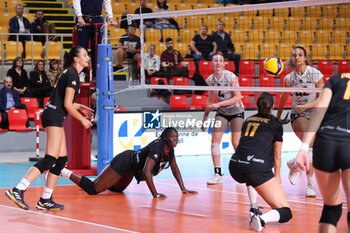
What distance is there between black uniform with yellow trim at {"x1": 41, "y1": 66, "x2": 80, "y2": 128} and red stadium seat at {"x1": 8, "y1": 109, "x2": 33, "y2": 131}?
6.93 meters

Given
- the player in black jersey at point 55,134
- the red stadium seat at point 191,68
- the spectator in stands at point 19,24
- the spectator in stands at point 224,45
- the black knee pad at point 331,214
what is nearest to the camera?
the black knee pad at point 331,214

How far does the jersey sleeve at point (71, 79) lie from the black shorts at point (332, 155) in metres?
3.39

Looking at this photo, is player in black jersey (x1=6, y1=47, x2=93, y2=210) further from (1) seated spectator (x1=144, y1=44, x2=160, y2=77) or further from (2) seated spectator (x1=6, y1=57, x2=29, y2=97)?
(1) seated spectator (x1=144, y1=44, x2=160, y2=77)

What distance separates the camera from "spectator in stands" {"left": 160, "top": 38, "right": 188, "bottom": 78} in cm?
1470

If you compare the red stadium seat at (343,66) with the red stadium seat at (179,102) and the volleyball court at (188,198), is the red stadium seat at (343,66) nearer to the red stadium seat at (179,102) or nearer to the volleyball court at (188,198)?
the volleyball court at (188,198)

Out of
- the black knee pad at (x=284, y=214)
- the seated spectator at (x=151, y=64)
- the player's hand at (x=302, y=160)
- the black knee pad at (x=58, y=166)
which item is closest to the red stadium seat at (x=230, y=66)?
the seated spectator at (x=151, y=64)

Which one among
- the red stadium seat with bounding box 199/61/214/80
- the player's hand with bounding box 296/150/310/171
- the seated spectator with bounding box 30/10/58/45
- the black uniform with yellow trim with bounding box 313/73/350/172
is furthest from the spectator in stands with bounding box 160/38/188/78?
the player's hand with bounding box 296/150/310/171

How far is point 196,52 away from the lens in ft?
51.3

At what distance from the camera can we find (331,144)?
437 cm

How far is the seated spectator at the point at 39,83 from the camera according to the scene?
14320 millimetres

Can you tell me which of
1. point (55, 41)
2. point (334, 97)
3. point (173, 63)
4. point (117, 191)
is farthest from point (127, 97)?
point (334, 97)

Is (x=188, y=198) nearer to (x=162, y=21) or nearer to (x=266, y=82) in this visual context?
(x=266, y=82)

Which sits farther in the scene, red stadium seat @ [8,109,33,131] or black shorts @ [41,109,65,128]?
red stadium seat @ [8,109,33,131]

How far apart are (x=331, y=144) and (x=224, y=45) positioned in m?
11.6
